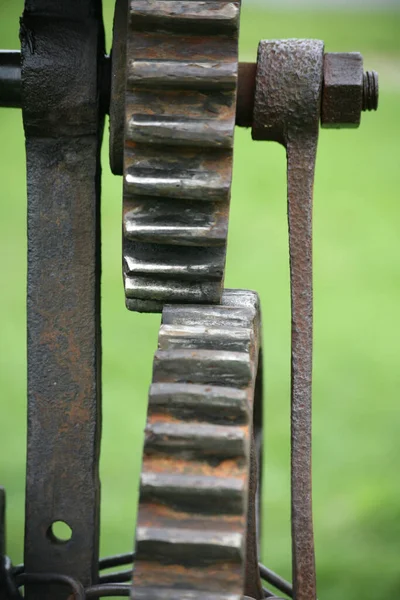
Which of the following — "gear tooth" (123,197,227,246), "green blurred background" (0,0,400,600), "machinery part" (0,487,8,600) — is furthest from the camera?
"green blurred background" (0,0,400,600)

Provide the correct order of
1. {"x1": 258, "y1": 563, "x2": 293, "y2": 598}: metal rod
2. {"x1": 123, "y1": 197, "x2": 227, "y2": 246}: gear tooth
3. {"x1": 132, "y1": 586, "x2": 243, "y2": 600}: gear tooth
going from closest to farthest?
{"x1": 132, "y1": 586, "x2": 243, "y2": 600}: gear tooth → {"x1": 123, "y1": 197, "x2": 227, "y2": 246}: gear tooth → {"x1": 258, "y1": 563, "x2": 293, "y2": 598}: metal rod

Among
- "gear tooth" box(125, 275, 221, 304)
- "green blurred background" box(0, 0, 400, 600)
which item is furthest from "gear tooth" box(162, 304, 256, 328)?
"green blurred background" box(0, 0, 400, 600)

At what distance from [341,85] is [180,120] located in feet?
0.59

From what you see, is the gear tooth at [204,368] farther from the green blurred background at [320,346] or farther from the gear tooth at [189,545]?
the green blurred background at [320,346]

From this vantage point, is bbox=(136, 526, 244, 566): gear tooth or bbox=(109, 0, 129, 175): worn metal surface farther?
bbox=(109, 0, 129, 175): worn metal surface

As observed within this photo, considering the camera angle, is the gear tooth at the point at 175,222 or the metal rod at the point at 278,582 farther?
the metal rod at the point at 278,582

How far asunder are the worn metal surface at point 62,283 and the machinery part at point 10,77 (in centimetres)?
2

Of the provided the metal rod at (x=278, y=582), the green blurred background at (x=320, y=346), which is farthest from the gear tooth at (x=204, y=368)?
the green blurred background at (x=320, y=346)

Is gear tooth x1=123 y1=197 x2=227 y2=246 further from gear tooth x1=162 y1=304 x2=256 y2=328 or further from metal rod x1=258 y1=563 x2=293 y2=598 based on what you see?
metal rod x1=258 y1=563 x2=293 y2=598

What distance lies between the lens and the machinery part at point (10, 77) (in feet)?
3.46

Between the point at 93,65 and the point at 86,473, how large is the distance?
1.28 feet

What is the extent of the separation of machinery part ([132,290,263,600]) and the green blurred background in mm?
1035

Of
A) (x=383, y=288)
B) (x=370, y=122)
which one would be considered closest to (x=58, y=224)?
(x=383, y=288)

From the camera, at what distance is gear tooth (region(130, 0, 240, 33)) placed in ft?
3.00
